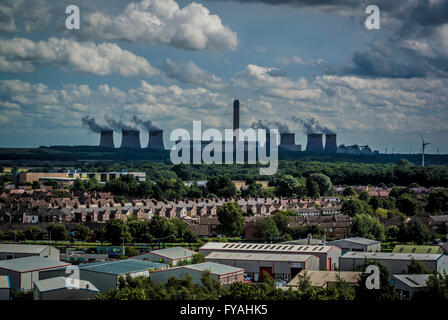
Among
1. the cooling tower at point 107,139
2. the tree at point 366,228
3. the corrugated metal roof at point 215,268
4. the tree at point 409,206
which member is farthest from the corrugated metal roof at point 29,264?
the cooling tower at point 107,139

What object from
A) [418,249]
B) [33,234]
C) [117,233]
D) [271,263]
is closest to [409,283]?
[271,263]

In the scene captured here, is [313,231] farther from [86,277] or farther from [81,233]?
[86,277]

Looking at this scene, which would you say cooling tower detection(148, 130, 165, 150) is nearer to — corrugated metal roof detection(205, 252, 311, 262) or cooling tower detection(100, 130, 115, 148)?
cooling tower detection(100, 130, 115, 148)

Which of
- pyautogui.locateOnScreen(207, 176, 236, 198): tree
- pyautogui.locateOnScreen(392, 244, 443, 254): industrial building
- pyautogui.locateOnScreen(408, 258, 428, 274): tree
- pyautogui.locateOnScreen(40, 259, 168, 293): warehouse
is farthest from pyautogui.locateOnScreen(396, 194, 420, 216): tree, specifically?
pyautogui.locateOnScreen(40, 259, 168, 293): warehouse

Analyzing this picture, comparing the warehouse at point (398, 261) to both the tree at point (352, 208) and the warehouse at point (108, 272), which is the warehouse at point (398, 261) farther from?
the tree at point (352, 208)
